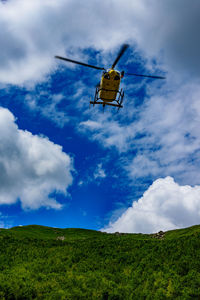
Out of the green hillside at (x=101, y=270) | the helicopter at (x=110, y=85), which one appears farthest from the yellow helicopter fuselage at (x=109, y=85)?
the green hillside at (x=101, y=270)

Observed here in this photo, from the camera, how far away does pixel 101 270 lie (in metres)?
25.7

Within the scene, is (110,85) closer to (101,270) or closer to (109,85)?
(109,85)

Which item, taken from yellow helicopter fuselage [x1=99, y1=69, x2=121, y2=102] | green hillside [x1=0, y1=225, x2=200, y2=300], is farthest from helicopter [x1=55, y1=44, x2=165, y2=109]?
green hillside [x1=0, y1=225, x2=200, y2=300]

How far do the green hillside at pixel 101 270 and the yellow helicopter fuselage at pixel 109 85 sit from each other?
2104 centimetres

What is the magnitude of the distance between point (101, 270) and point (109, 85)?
2377 centimetres

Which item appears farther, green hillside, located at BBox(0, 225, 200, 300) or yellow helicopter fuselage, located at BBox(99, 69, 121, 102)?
yellow helicopter fuselage, located at BBox(99, 69, 121, 102)

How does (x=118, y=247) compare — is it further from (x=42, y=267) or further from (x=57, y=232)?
(x=57, y=232)

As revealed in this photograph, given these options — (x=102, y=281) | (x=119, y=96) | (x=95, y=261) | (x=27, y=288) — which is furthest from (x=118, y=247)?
(x=119, y=96)

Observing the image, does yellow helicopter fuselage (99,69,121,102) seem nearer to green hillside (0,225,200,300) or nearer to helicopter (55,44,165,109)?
helicopter (55,44,165,109)

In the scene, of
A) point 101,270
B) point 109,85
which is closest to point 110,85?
point 109,85

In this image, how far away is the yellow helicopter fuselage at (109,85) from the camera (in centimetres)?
3447

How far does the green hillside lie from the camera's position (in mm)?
19594

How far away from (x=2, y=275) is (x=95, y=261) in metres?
10.3

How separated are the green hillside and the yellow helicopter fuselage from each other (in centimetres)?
2104
